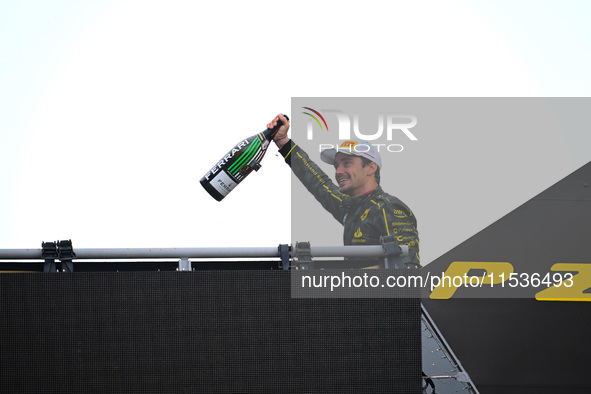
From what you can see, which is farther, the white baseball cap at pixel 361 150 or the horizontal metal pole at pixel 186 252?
the white baseball cap at pixel 361 150

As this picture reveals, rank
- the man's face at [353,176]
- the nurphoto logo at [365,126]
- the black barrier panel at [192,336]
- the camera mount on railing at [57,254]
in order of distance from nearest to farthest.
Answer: the black barrier panel at [192,336] < the camera mount on railing at [57,254] < the nurphoto logo at [365,126] < the man's face at [353,176]

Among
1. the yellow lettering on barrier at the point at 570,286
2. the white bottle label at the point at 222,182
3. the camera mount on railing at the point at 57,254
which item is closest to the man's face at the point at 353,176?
the white bottle label at the point at 222,182

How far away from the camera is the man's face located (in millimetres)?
3342

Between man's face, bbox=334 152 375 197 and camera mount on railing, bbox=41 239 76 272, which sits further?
man's face, bbox=334 152 375 197

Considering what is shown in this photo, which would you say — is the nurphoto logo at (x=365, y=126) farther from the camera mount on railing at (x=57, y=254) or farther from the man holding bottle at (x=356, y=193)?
the camera mount on railing at (x=57, y=254)

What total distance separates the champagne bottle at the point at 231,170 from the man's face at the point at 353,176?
1.86ft

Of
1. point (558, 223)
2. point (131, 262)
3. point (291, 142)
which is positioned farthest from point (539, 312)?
point (131, 262)

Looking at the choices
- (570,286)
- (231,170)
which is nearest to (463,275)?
(570,286)

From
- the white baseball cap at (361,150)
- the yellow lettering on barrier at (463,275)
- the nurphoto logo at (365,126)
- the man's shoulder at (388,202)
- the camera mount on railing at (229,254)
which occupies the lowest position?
the camera mount on railing at (229,254)

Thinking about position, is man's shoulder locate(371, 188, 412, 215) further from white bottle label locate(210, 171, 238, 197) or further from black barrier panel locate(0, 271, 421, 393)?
black barrier panel locate(0, 271, 421, 393)

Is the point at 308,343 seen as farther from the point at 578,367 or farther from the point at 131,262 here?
the point at 578,367

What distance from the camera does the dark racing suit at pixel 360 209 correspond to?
2775mm

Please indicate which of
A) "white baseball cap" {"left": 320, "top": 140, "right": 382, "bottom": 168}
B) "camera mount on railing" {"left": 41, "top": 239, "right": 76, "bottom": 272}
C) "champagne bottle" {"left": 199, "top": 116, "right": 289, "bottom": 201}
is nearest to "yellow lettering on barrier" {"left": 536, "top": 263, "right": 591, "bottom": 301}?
"white baseball cap" {"left": 320, "top": 140, "right": 382, "bottom": 168}

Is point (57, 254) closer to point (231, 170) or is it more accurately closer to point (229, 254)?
point (229, 254)
